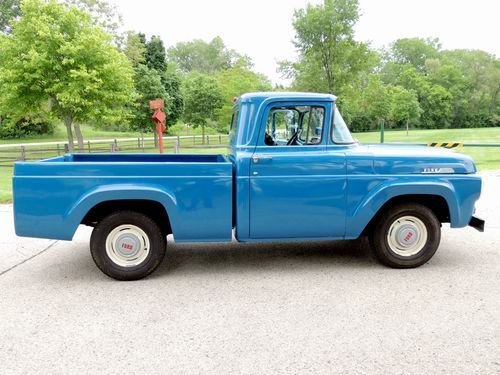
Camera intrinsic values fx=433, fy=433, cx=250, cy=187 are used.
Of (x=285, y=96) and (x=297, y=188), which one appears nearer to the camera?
(x=297, y=188)

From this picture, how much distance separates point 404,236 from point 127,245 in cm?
305

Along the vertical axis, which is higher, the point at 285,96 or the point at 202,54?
the point at 202,54

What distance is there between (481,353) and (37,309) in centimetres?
368

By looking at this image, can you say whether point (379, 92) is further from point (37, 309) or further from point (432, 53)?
point (37, 309)

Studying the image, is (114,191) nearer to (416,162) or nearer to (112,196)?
(112,196)

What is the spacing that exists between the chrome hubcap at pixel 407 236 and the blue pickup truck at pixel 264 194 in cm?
1

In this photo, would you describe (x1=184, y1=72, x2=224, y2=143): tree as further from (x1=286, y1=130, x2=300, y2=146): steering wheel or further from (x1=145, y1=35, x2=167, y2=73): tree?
(x1=286, y1=130, x2=300, y2=146): steering wheel

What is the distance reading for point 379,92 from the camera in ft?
172

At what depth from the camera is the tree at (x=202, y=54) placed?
106562 mm

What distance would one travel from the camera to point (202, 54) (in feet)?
355

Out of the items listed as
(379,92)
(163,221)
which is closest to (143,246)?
(163,221)

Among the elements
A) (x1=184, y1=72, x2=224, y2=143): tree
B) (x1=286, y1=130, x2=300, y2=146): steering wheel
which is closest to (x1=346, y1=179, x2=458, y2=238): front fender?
(x1=286, y1=130, x2=300, y2=146): steering wheel

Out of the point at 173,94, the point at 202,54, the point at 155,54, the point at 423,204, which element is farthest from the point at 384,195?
the point at 202,54

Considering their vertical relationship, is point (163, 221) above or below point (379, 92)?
below
